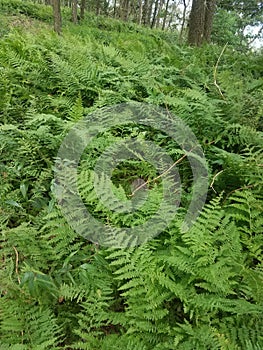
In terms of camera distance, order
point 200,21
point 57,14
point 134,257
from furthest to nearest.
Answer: point 200,21
point 57,14
point 134,257

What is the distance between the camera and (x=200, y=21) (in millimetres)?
7055

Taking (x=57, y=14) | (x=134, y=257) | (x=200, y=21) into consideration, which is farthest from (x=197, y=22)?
(x=134, y=257)

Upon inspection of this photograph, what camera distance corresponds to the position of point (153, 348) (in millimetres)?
1396

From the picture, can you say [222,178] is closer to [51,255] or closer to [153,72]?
[51,255]

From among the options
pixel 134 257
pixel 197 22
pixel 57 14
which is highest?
pixel 197 22

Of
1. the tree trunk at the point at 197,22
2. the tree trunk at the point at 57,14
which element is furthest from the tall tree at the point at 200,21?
the tree trunk at the point at 57,14

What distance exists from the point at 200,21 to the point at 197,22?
7 cm

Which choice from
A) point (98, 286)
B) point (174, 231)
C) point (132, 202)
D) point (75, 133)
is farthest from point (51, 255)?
point (75, 133)

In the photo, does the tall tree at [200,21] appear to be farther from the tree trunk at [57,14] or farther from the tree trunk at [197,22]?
the tree trunk at [57,14]

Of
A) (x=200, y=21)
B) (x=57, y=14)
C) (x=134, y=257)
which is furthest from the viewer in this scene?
(x=200, y=21)

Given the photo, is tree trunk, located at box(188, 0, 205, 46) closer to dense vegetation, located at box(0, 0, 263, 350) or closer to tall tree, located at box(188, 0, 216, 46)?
tall tree, located at box(188, 0, 216, 46)

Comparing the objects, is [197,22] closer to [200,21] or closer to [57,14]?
[200,21]

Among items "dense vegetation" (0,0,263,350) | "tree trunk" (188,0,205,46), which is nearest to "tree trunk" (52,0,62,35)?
"tree trunk" (188,0,205,46)

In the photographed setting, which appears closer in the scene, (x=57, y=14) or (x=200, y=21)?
(x=57, y=14)
